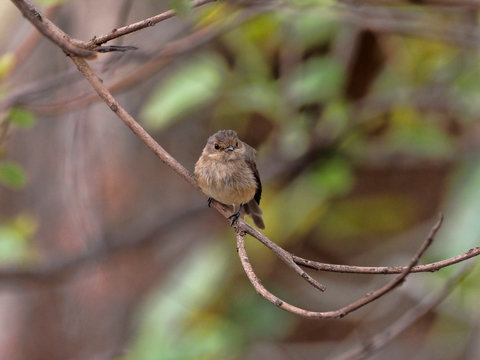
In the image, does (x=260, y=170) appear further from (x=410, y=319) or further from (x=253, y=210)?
(x=410, y=319)

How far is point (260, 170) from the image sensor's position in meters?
5.26

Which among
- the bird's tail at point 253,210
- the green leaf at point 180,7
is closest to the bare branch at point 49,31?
the green leaf at point 180,7

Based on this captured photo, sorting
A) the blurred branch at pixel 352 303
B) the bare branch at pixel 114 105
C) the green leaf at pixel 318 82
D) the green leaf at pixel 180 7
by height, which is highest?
the green leaf at pixel 318 82

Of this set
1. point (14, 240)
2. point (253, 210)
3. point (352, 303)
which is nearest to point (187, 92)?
point (253, 210)

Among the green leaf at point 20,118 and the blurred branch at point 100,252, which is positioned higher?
the blurred branch at point 100,252

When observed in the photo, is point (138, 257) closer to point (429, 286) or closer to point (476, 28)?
point (429, 286)

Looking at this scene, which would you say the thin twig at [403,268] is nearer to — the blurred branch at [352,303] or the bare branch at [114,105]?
the blurred branch at [352,303]

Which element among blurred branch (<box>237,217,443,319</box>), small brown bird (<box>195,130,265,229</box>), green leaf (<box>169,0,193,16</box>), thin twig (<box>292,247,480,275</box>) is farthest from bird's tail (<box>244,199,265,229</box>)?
green leaf (<box>169,0,193,16</box>)

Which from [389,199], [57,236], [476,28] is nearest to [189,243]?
[57,236]

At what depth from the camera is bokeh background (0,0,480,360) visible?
14.2ft

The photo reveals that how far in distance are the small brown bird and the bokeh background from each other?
591 mm

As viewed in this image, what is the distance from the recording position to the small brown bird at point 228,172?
3789mm

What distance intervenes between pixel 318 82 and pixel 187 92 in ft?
2.79

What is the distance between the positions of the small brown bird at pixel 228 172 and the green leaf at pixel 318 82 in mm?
692
